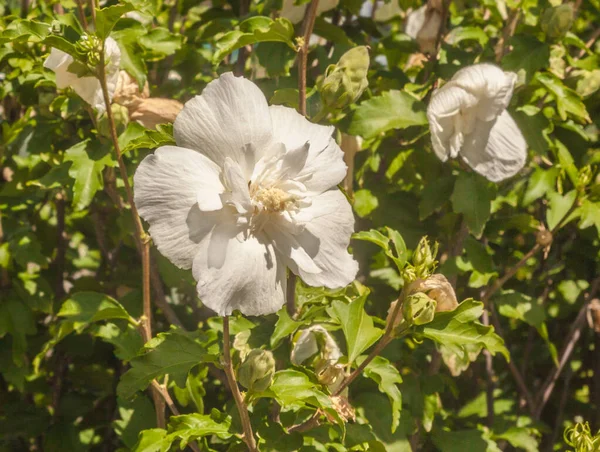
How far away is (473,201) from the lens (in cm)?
156

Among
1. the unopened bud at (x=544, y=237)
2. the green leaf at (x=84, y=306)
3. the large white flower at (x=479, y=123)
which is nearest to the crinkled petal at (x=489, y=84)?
the large white flower at (x=479, y=123)

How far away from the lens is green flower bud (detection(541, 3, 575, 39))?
5.15 feet

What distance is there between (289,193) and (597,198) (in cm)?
92

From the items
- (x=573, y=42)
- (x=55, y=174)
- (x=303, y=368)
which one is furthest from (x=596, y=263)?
(x=55, y=174)

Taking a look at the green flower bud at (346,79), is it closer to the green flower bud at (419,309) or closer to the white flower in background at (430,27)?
the green flower bud at (419,309)

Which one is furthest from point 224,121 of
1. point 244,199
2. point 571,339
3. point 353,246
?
point 571,339

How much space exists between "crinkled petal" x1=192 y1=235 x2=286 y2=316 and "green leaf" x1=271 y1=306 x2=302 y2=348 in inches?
7.6

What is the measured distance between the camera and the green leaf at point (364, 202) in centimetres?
164

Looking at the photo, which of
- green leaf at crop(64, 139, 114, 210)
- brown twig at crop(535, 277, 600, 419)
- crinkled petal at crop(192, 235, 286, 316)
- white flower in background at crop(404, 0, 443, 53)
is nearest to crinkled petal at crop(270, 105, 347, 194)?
crinkled petal at crop(192, 235, 286, 316)

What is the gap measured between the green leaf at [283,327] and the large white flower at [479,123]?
490 millimetres

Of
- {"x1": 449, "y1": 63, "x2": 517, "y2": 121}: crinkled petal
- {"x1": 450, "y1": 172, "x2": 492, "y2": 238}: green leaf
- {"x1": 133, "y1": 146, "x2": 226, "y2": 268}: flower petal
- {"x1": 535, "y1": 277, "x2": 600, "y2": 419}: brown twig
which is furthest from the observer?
{"x1": 535, "y1": 277, "x2": 600, "y2": 419}: brown twig

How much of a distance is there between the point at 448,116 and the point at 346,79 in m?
0.36

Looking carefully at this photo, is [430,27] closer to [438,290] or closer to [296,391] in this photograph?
[438,290]

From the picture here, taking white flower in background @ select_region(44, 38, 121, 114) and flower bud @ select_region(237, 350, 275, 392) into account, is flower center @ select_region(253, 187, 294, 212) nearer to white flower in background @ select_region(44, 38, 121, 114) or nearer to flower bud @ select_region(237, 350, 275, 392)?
flower bud @ select_region(237, 350, 275, 392)
